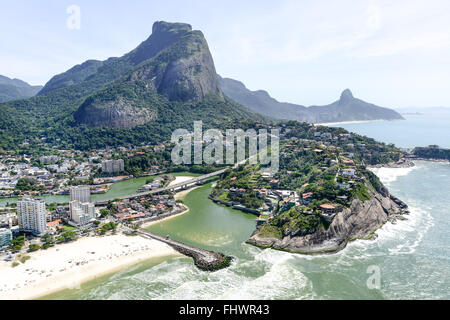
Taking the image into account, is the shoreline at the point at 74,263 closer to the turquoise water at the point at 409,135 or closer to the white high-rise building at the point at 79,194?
the white high-rise building at the point at 79,194

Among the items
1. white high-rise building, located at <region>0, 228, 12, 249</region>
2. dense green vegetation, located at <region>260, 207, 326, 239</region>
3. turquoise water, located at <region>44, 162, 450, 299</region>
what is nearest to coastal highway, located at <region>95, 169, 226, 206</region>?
turquoise water, located at <region>44, 162, 450, 299</region>

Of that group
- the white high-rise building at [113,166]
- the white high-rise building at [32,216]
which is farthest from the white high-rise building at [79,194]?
the white high-rise building at [113,166]

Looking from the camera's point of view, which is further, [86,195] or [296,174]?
[296,174]

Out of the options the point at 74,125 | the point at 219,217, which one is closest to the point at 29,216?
the point at 219,217

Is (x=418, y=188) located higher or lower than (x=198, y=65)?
lower

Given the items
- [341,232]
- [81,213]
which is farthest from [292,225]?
[81,213]

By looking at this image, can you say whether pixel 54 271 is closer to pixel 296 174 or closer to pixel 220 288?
pixel 220 288
